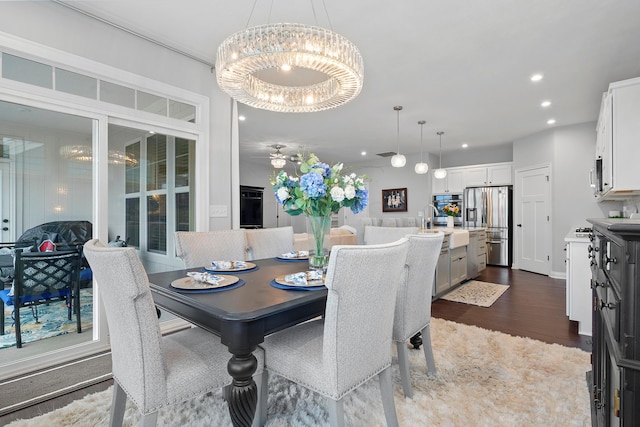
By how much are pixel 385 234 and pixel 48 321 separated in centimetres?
273

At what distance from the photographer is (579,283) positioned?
2945 mm

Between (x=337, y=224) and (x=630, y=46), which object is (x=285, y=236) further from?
(x=337, y=224)

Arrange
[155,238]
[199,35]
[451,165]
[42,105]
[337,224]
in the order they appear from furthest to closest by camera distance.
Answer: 1. [337,224]
2. [451,165]
3. [155,238]
4. [199,35]
5. [42,105]

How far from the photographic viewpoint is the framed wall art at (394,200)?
319 inches

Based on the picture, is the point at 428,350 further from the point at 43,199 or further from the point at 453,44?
the point at 43,199

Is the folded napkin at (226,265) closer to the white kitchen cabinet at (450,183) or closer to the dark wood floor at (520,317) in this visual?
the dark wood floor at (520,317)

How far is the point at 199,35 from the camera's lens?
2.74m

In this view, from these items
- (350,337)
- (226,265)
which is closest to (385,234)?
(226,265)

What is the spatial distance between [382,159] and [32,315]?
753 cm

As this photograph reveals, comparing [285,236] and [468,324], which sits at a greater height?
[285,236]

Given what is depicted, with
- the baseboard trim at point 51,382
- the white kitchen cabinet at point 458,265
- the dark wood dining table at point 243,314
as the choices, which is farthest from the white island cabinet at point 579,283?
the baseboard trim at point 51,382

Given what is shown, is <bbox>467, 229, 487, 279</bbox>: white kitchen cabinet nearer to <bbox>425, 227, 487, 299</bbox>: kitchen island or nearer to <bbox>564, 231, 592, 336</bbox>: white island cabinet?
<bbox>425, 227, 487, 299</bbox>: kitchen island

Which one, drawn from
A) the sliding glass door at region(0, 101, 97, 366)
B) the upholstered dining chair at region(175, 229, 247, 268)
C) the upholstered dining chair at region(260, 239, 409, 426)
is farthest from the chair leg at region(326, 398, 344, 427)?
the sliding glass door at region(0, 101, 97, 366)

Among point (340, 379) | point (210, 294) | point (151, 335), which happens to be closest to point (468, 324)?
point (340, 379)
